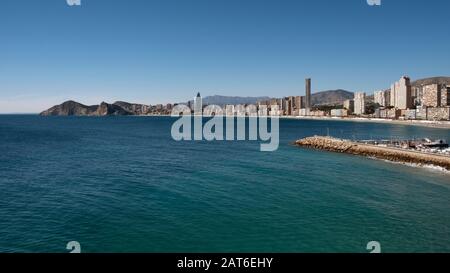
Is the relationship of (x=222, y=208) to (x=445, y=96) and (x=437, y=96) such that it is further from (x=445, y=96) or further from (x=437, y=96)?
(x=437, y=96)

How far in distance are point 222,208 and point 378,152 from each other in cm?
3164

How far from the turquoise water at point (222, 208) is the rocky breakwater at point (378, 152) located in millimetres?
3943

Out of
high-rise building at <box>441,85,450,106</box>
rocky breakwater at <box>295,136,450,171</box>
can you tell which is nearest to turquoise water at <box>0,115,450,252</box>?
rocky breakwater at <box>295,136,450,171</box>

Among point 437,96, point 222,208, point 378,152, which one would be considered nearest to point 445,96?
point 437,96

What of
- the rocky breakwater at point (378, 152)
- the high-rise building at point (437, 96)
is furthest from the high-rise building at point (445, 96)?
the rocky breakwater at point (378, 152)

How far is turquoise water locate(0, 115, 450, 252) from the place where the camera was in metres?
15.4

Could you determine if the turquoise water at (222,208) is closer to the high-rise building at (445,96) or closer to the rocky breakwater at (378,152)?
the rocky breakwater at (378,152)

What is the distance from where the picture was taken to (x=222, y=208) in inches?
794

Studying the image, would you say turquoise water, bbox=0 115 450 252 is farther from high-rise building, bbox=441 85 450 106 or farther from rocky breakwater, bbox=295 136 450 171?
high-rise building, bbox=441 85 450 106

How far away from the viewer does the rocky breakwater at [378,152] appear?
3778 cm

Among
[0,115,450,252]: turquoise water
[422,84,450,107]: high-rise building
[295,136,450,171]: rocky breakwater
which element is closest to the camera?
[0,115,450,252]: turquoise water

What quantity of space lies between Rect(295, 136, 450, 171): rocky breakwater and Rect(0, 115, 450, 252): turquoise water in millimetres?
3943
